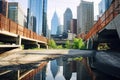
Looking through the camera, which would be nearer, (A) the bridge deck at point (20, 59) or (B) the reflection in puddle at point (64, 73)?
(B) the reflection in puddle at point (64, 73)

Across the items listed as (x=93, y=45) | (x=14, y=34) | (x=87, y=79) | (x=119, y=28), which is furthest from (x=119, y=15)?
(x=93, y=45)

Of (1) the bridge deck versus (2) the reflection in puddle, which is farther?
(1) the bridge deck

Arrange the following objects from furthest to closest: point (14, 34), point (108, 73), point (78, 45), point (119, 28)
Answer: point (78, 45) < point (14, 34) < point (119, 28) < point (108, 73)

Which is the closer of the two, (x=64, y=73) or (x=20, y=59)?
(x=64, y=73)

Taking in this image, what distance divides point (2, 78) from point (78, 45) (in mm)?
64059

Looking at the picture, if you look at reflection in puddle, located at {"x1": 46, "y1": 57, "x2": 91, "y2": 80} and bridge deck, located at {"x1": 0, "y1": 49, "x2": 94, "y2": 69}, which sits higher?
bridge deck, located at {"x1": 0, "y1": 49, "x2": 94, "y2": 69}

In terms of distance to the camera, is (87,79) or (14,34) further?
(14,34)

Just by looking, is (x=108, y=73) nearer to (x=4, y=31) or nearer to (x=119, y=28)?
(x=119, y=28)

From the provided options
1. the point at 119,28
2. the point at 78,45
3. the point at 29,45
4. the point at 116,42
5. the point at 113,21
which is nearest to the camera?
the point at 119,28

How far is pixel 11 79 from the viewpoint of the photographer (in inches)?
378

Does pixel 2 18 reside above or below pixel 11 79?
above

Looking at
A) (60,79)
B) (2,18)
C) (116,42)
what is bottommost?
(60,79)

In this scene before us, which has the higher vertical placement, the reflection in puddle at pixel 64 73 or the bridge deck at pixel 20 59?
the bridge deck at pixel 20 59

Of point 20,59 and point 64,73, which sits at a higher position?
point 20,59
